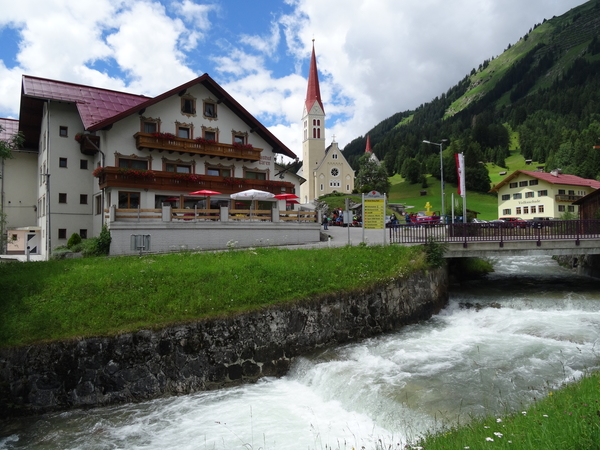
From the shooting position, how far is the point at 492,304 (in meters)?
18.9

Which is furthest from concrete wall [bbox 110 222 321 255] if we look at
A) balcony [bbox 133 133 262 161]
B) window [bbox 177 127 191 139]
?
window [bbox 177 127 191 139]

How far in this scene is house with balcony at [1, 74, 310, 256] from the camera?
1218 inches

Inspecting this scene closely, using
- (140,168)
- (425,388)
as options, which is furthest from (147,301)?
(140,168)

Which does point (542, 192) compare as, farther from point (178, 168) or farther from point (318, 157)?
point (178, 168)

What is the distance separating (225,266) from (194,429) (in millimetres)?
7828

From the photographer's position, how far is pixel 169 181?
3158 cm

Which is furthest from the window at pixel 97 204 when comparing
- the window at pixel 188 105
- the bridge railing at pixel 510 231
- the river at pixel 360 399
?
the river at pixel 360 399

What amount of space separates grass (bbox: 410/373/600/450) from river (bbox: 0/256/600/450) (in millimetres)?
1557

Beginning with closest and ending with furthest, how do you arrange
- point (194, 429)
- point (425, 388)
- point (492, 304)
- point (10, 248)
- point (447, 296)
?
1. point (194, 429)
2. point (425, 388)
3. point (492, 304)
4. point (447, 296)
5. point (10, 248)

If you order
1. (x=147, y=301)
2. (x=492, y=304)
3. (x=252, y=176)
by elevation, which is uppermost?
(x=252, y=176)

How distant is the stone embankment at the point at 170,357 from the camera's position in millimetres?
10992

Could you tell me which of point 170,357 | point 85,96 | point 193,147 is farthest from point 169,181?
point 170,357

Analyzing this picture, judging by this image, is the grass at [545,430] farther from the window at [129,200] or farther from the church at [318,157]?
the church at [318,157]

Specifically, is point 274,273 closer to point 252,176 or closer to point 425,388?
point 425,388
